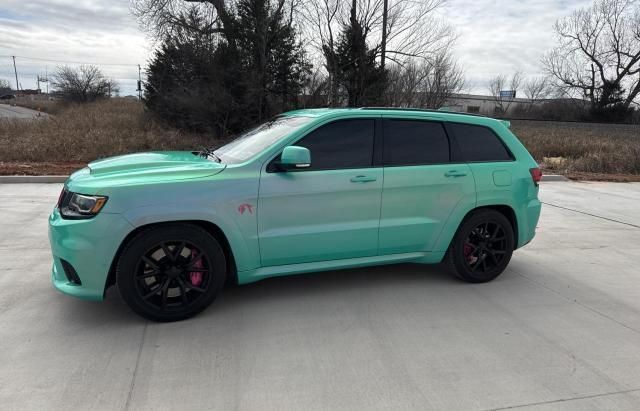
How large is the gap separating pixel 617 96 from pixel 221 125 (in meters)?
39.1

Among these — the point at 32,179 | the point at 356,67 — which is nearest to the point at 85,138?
the point at 32,179

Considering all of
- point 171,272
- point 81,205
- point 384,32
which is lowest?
point 171,272

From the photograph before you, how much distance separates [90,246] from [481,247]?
353 centimetres

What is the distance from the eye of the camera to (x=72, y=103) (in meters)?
38.9

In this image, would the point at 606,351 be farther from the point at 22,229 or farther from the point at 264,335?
the point at 22,229

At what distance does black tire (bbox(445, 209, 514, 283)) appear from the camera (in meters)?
4.43

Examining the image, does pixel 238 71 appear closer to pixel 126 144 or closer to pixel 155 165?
pixel 126 144

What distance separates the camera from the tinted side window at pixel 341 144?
3.85m

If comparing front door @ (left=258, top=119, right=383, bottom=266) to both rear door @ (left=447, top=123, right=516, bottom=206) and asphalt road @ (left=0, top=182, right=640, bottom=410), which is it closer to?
asphalt road @ (left=0, top=182, right=640, bottom=410)

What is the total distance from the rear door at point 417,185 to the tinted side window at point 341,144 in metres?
0.18

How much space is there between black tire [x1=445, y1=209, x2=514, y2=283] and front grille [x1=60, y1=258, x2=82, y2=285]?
329cm

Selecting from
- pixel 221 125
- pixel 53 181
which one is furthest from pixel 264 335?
pixel 221 125

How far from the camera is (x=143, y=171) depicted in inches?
138

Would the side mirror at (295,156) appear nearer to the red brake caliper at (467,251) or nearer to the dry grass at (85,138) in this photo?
the red brake caliper at (467,251)
